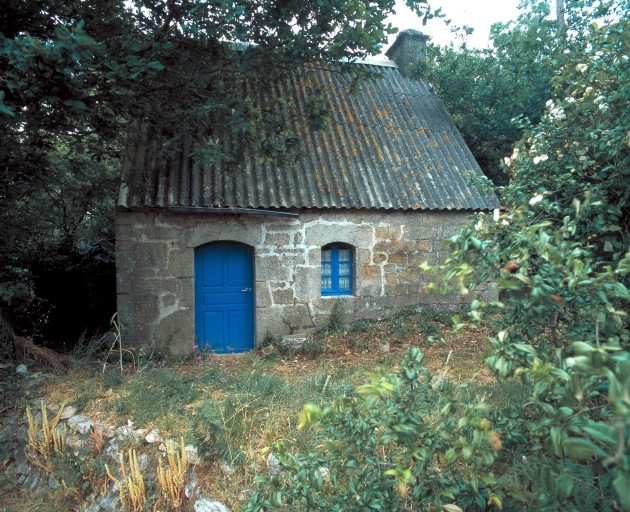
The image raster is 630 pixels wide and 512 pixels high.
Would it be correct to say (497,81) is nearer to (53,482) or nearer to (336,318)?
(336,318)

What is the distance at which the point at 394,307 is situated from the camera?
312 inches

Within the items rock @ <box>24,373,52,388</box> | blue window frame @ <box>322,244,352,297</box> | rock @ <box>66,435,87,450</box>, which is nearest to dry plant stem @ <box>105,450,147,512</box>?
rock @ <box>66,435,87,450</box>

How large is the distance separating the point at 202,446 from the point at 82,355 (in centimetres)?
286

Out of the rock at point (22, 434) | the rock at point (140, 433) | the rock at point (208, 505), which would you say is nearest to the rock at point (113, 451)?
the rock at point (140, 433)

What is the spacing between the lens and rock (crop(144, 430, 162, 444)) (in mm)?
3654

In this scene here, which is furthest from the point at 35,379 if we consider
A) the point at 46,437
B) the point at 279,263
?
the point at 279,263

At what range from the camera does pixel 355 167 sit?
7891 mm

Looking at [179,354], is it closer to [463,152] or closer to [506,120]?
[463,152]

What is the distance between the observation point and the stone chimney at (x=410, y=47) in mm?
10492

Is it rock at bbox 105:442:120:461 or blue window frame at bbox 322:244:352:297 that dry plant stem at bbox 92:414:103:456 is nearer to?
rock at bbox 105:442:120:461

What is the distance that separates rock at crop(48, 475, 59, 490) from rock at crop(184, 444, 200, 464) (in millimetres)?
1368

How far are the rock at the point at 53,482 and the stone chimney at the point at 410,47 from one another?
10278 mm

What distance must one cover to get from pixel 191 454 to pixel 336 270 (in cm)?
464

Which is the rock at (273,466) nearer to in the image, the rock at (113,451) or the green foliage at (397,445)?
the green foliage at (397,445)
